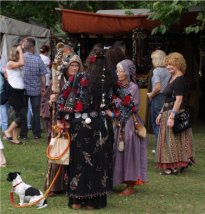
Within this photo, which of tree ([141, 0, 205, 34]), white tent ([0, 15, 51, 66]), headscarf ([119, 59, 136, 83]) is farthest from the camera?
white tent ([0, 15, 51, 66])

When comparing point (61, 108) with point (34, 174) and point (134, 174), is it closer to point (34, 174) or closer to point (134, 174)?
point (134, 174)

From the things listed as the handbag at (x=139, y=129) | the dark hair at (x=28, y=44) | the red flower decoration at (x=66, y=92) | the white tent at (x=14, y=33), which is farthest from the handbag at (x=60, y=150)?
the white tent at (x=14, y=33)

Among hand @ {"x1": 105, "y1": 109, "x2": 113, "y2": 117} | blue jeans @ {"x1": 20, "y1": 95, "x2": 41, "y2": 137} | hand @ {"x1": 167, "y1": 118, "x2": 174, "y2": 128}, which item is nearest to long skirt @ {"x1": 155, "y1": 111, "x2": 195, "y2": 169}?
hand @ {"x1": 167, "y1": 118, "x2": 174, "y2": 128}

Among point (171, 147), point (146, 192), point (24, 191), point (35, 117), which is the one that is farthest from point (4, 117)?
point (24, 191)

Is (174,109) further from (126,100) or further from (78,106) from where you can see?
(78,106)

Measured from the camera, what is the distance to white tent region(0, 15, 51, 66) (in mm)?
14039

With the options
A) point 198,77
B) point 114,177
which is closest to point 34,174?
point 114,177

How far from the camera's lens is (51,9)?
19438 mm

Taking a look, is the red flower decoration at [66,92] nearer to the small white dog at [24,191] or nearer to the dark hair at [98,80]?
the dark hair at [98,80]

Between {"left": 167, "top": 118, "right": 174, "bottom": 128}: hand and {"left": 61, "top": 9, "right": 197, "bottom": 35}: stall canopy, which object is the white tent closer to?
{"left": 61, "top": 9, "right": 197, "bottom": 35}: stall canopy

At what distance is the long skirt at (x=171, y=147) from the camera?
777cm

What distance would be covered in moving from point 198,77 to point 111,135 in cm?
861

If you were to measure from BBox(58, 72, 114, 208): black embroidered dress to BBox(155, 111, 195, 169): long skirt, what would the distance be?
205 centimetres

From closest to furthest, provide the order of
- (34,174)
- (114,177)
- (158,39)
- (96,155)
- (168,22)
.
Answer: (96,155)
(114,177)
(34,174)
(168,22)
(158,39)
